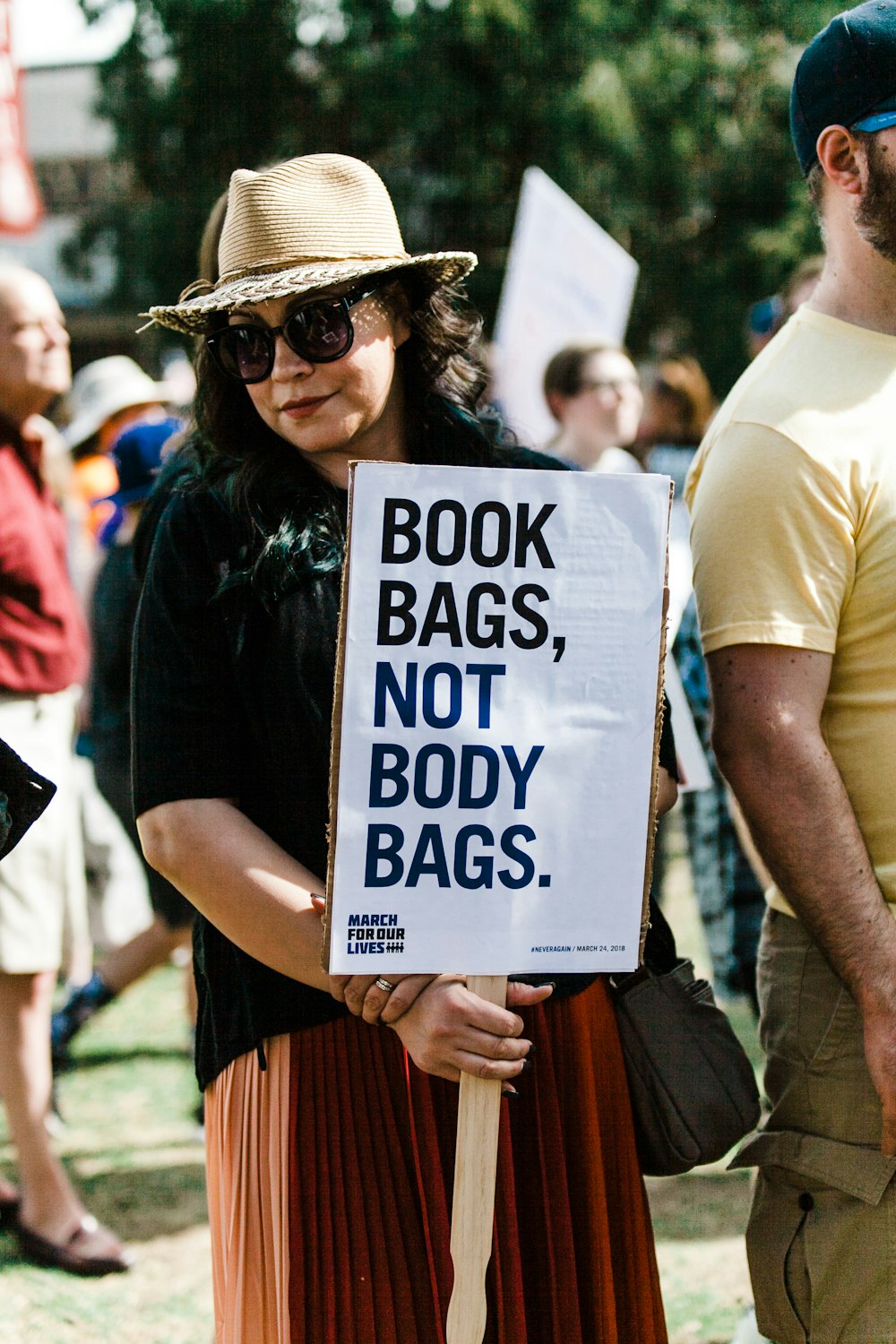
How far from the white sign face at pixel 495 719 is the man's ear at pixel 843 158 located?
2.01 ft

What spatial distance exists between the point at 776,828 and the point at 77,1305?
216cm

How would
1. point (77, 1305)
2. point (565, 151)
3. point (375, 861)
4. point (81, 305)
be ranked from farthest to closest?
point (81, 305), point (565, 151), point (77, 1305), point (375, 861)

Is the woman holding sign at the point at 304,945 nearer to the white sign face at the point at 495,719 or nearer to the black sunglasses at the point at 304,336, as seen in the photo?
the black sunglasses at the point at 304,336

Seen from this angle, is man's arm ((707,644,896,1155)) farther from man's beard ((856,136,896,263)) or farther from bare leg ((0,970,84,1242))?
bare leg ((0,970,84,1242))

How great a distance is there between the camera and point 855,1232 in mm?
2012

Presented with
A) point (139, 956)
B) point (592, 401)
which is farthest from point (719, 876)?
point (139, 956)

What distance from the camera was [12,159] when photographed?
7102 millimetres

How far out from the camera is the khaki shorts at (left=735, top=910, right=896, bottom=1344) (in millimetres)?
1999

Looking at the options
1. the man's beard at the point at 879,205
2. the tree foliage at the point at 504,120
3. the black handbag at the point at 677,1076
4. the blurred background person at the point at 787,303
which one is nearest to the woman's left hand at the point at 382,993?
the black handbag at the point at 677,1076

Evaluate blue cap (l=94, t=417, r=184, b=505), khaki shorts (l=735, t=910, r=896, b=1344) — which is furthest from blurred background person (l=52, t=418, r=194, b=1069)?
khaki shorts (l=735, t=910, r=896, b=1344)

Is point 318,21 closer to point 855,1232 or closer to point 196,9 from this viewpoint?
point 196,9

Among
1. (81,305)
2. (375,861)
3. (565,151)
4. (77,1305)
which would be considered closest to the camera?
(375,861)

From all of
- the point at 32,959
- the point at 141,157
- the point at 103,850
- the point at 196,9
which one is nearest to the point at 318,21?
the point at 196,9

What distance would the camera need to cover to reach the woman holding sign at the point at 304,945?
1844 millimetres
